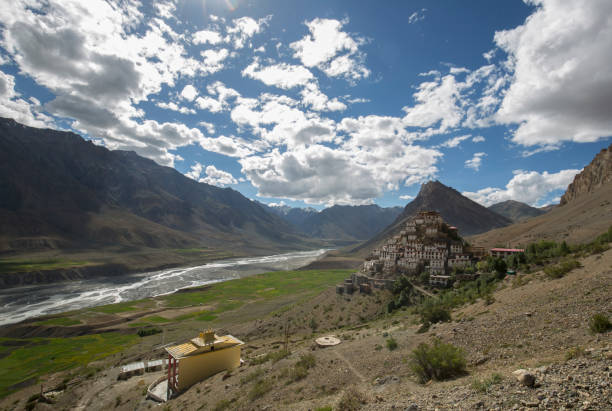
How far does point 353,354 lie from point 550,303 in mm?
11151

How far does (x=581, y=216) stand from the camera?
62.1m

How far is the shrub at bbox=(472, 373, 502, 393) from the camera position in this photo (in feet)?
28.1

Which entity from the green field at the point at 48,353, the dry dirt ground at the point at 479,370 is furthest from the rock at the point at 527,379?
the green field at the point at 48,353

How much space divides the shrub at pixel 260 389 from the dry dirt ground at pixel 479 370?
61 mm

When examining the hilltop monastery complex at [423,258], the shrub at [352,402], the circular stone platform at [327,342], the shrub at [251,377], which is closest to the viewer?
the shrub at [352,402]

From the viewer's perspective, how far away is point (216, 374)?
2325cm

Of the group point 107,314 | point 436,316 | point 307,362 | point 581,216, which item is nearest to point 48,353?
point 107,314

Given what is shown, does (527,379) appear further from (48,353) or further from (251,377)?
(48,353)

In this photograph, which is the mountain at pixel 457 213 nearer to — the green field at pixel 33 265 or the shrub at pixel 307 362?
the green field at pixel 33 265

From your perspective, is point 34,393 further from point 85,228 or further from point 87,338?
point 85,228

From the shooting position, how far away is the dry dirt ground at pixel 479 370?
7.68 meters

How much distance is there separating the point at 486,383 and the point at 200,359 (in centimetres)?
2100

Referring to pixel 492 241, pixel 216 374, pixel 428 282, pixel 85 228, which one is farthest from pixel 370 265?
pixel 85 228

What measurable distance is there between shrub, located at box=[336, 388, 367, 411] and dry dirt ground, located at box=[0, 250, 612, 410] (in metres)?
→ 0.11
